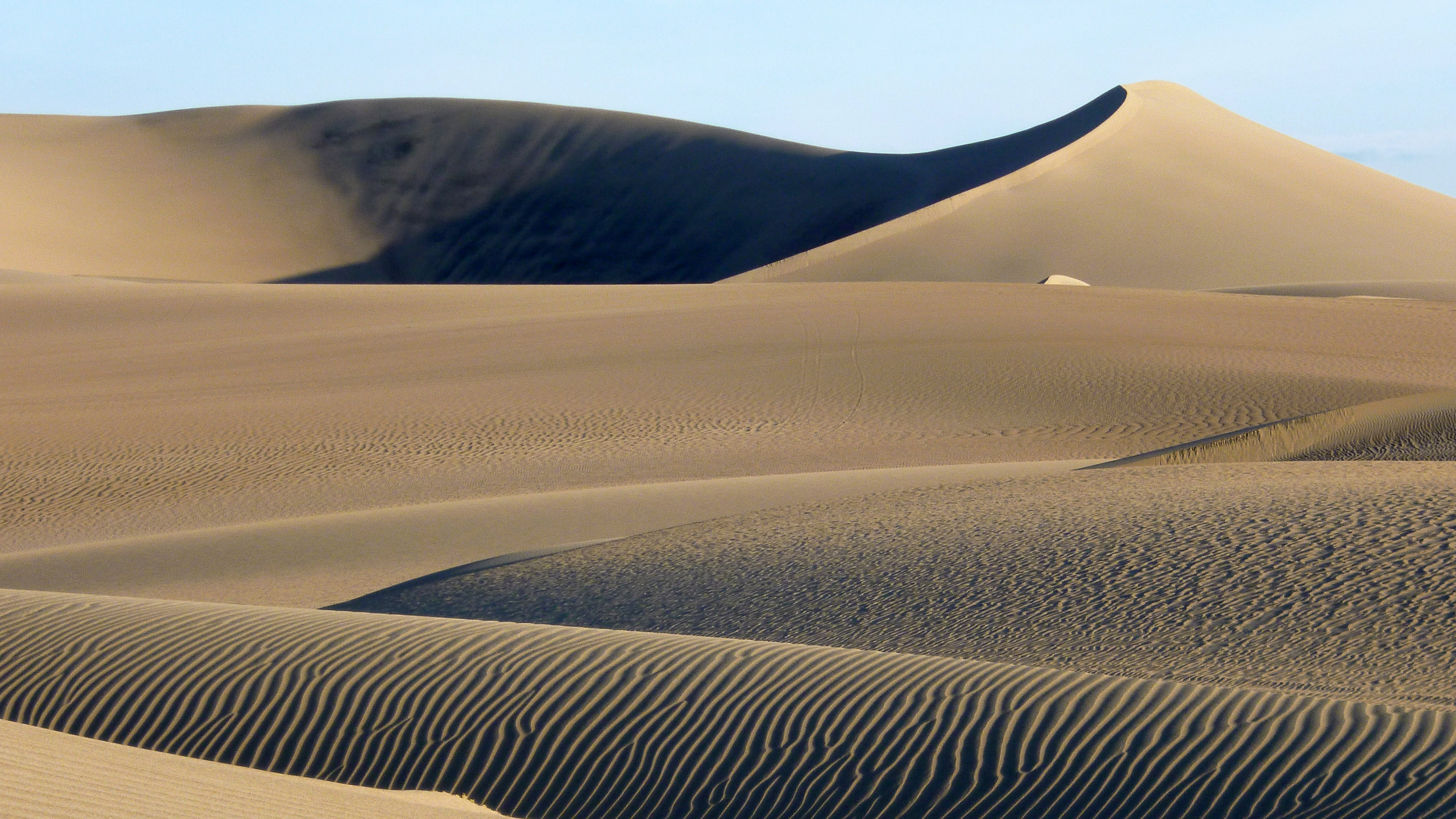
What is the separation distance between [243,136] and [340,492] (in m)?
59.9

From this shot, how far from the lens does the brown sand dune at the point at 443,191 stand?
56250 mm

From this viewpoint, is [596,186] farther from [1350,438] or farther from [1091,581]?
[1091,581]

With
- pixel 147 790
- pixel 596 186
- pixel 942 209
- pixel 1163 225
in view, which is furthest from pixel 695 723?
pixel 596 186

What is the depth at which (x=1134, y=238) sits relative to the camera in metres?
44.3

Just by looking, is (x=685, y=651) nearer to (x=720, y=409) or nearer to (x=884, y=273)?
(x=720, y=409)

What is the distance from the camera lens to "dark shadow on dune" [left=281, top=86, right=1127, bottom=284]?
56625 millimetres

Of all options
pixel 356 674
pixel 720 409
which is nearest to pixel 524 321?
pixel 720 409

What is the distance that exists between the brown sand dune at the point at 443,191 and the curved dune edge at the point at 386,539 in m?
41.6

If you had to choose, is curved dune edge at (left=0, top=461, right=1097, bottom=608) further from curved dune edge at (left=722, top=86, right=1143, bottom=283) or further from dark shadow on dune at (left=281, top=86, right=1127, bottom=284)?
dark shadow on dune at (left=281, top=86, right=1127, bottom=284)

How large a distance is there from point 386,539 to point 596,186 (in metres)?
53.4

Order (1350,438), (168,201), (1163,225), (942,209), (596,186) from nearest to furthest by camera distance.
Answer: (1350,438)
(1163,225)
(942,209)
(168,201)
(596,186)

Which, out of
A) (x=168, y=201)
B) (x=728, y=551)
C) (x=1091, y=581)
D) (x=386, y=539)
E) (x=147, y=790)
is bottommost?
(x=168, y=201)

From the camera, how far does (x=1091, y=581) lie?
630cm

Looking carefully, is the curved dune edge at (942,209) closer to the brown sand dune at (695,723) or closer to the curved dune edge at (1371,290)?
the curved dune edge at (1371,290)
